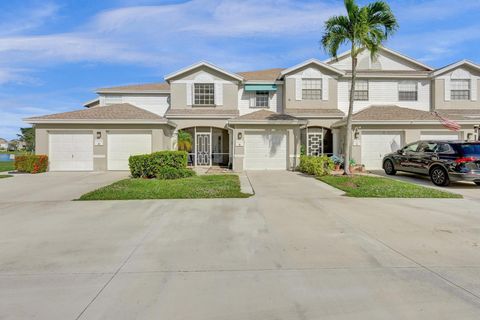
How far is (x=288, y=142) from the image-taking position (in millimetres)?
17641

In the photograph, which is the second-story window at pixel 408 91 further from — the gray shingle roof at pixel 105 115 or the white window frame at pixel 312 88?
the gray shingle roof at pixel 105 115

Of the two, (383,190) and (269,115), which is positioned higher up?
(269,115)

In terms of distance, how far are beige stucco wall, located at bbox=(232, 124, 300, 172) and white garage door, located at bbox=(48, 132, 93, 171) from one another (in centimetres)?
845

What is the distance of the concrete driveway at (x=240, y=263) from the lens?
118 inches

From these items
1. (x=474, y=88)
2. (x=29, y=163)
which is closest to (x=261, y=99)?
(x=29, y=163)

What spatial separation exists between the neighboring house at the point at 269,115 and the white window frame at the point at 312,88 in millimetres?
68

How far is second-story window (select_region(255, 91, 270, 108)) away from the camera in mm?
21062

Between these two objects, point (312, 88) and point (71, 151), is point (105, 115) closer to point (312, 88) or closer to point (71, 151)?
point (71, 151)

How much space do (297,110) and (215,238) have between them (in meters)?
15.9

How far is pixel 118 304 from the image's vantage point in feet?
10.0

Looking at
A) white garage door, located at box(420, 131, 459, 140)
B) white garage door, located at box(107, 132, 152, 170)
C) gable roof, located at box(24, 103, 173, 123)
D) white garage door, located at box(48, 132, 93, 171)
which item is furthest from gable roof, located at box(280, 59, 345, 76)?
white garage door, located at box(48, 132, 93, 171)

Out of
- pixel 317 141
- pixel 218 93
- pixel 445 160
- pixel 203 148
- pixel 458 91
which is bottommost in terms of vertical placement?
pixel 445 160

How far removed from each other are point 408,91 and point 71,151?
2261 cm

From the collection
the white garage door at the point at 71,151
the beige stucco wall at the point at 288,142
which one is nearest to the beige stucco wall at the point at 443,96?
the beige stucco wall at the point at 288,142
